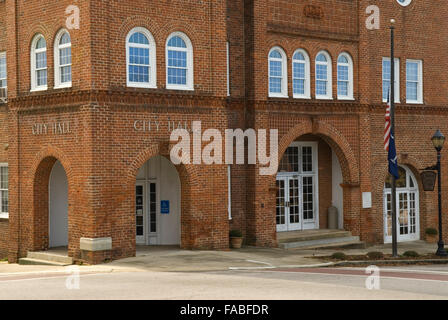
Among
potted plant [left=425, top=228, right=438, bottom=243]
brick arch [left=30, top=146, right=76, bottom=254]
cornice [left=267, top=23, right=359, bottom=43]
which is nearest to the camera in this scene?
brick arch [left=30, top=146, right=76, bottom=254]

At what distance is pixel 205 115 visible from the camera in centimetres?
2314

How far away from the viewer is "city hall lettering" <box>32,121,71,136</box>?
71.1 feet

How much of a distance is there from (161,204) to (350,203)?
24.7 ft

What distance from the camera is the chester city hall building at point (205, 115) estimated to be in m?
21.2

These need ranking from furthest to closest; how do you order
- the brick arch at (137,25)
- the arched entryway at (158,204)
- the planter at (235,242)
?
1. the arched entryway at (158,204)
2. the planter at (235,242)
3. the brick arch at (137,25)

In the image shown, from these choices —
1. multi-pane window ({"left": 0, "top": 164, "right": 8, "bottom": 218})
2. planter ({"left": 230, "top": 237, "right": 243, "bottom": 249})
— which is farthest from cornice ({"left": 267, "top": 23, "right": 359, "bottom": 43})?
multi-pane window ({"left": 0, "top": 164, "right": 8, "bottom": 218})

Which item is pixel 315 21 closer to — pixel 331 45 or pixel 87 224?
pixel 331 45

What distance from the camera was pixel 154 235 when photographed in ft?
80.4

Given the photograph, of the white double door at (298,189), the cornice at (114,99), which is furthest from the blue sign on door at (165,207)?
the white double door at (298,189)

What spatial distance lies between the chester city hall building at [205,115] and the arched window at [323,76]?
5cm

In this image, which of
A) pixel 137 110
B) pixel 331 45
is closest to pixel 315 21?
pixel 331 45

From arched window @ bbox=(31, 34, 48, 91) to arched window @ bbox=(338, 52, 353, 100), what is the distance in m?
11.0

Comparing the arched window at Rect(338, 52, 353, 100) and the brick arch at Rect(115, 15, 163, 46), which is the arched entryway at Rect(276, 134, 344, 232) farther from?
the brick arch at Rect(115, 15, 163, 46)

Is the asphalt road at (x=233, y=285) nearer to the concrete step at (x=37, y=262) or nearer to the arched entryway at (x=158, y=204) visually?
the concrete step at (x=37, y=262)
